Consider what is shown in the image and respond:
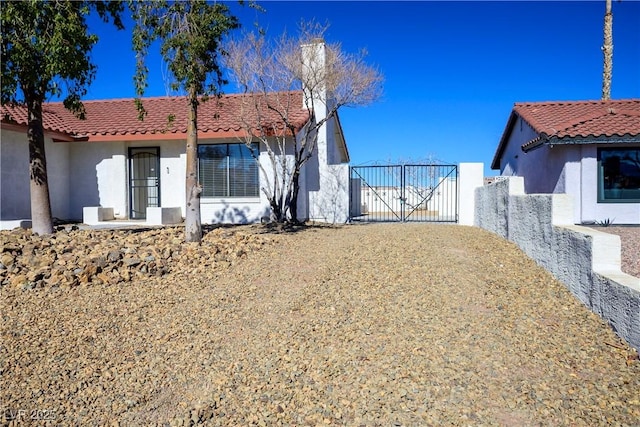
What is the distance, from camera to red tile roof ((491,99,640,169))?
1198cm

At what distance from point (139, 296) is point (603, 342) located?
17.1 ft

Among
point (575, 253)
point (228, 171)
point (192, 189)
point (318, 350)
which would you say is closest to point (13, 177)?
point (228, 171)

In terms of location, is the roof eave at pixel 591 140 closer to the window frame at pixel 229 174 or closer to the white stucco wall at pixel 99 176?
the window frame at pixel 229 174

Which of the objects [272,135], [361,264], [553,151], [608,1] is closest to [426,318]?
[361,264]

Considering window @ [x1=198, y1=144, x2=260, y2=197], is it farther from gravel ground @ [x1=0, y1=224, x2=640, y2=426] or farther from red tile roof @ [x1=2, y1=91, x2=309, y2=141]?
gravel ground @ [x1=0, y1=224, x2=640, y2=426]

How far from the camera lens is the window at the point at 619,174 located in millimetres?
12352

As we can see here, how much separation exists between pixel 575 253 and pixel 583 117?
9648 millimetres

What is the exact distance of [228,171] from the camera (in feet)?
46.9

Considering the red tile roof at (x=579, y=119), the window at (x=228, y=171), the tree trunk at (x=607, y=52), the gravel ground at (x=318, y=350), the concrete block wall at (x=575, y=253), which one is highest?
the tree trunk at (x=607, y=52)

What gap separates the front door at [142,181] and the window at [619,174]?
41.0ft

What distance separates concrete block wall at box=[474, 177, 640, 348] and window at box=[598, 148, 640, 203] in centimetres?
466

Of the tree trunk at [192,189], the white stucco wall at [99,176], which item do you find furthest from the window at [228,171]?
the tree trunk at [192,189]

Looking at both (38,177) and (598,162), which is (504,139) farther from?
(38,177)

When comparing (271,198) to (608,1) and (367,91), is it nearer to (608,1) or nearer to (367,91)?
(367,91)
